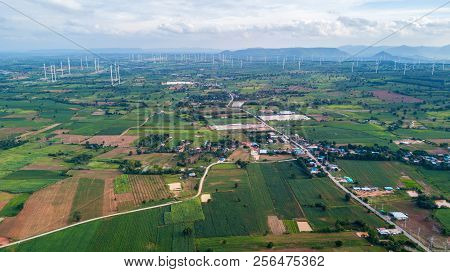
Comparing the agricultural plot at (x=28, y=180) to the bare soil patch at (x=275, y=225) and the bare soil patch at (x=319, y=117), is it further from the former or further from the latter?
the bare soil patch at (x=319, y=117)

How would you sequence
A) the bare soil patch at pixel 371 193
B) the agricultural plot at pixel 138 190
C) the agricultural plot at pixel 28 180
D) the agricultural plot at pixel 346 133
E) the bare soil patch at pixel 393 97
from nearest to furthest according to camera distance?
the agricultural plot at pixel 138 190, the bare soil patch at pixel 371 193, the agricultural plot at pixel 28 180, the agricultural plot at pixel 346 133, the bare soil patch at pixel 393 97

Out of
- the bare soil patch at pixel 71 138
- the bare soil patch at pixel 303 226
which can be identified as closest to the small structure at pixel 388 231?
the bare soil patch at pixel 303 226

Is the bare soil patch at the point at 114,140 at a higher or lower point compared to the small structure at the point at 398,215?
lower

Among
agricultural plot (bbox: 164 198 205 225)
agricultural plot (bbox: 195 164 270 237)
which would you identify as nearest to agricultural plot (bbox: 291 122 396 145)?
agricultural plot (bbox: 195 164 270 237)

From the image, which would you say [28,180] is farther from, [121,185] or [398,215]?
[398,215]

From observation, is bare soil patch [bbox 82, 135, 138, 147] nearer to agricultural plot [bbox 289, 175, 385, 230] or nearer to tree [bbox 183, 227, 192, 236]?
agricultural plot [bbox 289, 175, 385, 230]

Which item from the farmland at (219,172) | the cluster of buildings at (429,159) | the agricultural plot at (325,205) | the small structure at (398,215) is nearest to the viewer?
the farmland at (219,172)

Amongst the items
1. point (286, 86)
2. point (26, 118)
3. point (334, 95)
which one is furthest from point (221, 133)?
point (286, 86)
